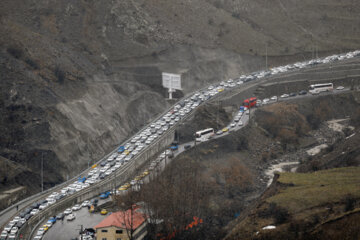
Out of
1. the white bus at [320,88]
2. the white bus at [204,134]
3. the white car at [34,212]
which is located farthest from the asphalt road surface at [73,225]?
the white bus at [320,88]

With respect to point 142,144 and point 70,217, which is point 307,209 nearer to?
point 70,217

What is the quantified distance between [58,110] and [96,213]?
17.5 meters

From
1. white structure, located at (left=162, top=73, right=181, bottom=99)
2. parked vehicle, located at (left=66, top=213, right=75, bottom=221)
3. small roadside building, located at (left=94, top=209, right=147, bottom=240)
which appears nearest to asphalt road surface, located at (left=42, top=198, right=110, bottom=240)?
parked vehicle, located at (left=66, top=213, right=75, bottom=221)

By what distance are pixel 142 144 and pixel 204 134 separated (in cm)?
720

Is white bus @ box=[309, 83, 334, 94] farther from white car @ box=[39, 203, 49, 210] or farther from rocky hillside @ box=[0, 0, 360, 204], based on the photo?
white car @ box=[39, 203, 49, 210]

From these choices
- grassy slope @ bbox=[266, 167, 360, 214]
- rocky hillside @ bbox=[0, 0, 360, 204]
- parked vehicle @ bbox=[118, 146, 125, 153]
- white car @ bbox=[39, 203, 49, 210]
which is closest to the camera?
grassy slope @ bbox=[266, 167, 360, 214]

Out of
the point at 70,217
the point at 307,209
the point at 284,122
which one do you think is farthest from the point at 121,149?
the point at 307,209

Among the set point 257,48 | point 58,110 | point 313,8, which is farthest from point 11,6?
point 313,8

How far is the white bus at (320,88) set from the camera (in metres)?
99.4

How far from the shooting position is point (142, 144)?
82.4 m

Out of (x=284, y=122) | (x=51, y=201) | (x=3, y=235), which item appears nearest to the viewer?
(x=3, y=235)

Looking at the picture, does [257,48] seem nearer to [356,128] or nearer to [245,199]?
[356,128]

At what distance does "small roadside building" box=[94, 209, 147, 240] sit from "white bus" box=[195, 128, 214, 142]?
22702 millimetres

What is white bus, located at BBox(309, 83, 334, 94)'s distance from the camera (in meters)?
99.4
